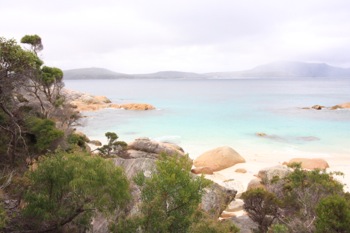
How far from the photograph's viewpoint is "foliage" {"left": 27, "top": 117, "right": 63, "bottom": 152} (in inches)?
688

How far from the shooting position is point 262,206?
46.6 feet

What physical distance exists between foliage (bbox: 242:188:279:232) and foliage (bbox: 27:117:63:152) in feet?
36.9

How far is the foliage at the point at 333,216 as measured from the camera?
31.3 ft

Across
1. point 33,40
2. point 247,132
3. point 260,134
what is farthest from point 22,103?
point 247,132

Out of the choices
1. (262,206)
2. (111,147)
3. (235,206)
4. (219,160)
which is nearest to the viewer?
(262,206)

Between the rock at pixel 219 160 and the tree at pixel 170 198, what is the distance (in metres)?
18.9

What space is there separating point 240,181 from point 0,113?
1756cm

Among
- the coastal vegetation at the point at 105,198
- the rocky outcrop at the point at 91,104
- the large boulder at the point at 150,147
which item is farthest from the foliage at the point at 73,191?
the rocky outcrop at the point at 91,104

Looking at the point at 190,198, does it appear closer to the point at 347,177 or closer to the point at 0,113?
the point at 0,113

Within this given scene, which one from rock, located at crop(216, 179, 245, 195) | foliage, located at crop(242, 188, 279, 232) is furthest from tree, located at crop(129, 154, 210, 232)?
rock, located at crop(216, 179, 245, 195)

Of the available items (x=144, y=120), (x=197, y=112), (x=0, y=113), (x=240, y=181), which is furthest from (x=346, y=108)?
(x=0, y=113)

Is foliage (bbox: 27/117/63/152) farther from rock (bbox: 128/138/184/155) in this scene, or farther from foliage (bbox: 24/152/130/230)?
rock (bbox: 128/138/184/155)

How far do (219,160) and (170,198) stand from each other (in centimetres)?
2021

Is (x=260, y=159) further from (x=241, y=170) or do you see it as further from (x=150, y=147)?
(x=150, y=147)
